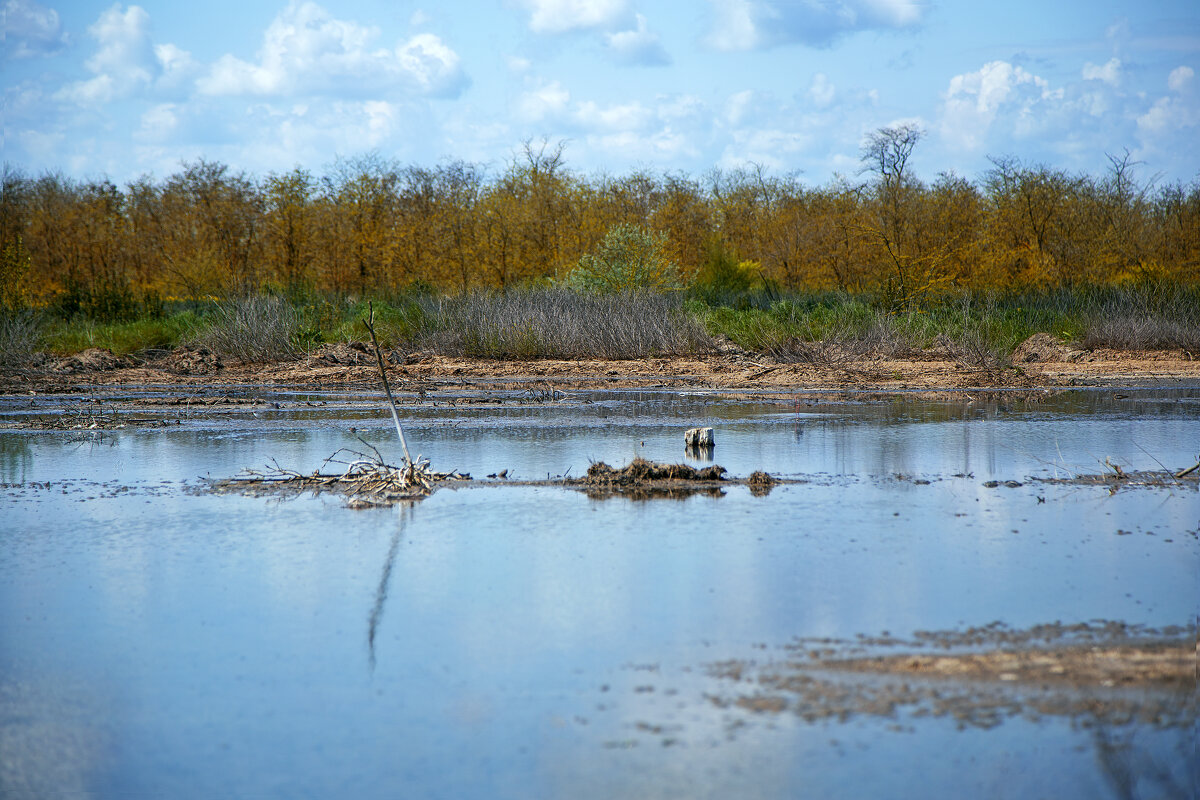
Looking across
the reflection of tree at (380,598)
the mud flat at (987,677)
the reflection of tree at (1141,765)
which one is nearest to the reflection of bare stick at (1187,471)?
the mud flat at (987,677)

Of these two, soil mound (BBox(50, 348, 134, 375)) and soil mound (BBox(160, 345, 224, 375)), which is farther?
soil mound (BBox(160, 345, 224, 375))

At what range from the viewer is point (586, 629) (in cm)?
468

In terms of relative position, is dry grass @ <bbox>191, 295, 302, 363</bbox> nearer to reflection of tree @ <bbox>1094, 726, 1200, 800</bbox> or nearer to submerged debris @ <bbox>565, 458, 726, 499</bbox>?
submerged debris @ <bbox>565, 458, 726, 499</bbox>

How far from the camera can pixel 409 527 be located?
22.3 feet

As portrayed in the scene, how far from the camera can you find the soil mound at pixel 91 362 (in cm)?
2216

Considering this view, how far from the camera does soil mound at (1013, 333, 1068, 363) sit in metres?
22.8

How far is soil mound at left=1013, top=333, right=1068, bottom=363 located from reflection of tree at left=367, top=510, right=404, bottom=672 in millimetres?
19684

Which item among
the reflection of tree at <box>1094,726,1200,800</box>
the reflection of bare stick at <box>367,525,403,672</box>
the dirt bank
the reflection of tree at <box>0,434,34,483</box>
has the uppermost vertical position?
the dirt bank

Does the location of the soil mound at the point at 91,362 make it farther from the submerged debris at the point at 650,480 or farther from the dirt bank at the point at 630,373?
the submerged debris at the point at 650,480

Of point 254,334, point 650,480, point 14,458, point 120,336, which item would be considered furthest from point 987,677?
point 120,336

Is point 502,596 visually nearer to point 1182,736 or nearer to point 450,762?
point 450,762

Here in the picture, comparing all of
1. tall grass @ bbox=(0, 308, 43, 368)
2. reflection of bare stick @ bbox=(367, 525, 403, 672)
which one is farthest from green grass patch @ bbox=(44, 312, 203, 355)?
reflection of bare stick @ bbox=(367, 525, 403, 672)

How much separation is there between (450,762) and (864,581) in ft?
9.11

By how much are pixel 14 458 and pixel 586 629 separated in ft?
26.6
